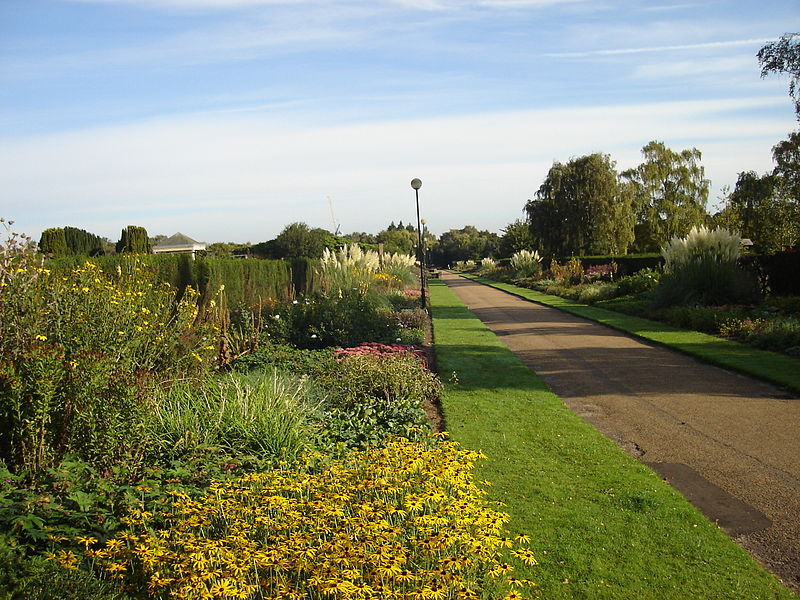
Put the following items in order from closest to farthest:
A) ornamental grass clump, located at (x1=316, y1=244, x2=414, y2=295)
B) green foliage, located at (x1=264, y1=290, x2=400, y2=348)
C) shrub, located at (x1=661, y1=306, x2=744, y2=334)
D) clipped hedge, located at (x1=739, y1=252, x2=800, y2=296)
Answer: green foliage, located at (x1=264, y1=290, x2=400, y2=348) → shrub, located at (x1=661, y1=306, x2=744, y2=334) → ornamental grass clump, located at (x1=316, y1=244, x2=414, y2=295) → clipped hedge, located at (x1=739, y1=252, x2=800, y2=296)

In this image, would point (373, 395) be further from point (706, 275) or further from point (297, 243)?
point (297, 243)

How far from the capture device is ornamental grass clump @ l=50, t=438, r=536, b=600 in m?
3.10

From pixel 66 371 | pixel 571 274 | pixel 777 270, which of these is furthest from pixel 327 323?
pixel 571 274

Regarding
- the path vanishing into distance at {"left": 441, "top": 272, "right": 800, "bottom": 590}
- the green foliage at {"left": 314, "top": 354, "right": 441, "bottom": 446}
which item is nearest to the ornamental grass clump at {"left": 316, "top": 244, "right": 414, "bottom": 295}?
the path vanishing into distance at {"left": 441, "top": 272, "right": 800, "bottom": 590}

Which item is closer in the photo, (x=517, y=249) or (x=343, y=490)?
(x=343, y=490)

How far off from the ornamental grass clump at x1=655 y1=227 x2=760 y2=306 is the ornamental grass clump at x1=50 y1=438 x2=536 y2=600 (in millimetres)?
16015

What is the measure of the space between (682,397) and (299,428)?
5.86 metres

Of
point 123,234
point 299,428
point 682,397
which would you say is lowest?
point 682,397

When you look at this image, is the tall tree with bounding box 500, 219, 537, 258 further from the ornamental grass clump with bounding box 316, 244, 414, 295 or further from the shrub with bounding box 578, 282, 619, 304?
the ornamental grass clump with bounding box 316, 244, 414, 295

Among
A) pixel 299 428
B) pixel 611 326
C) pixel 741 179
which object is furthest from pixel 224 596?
pixel 741 179

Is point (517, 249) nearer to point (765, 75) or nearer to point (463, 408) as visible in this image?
point (765, 75)

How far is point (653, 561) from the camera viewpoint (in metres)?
4.48

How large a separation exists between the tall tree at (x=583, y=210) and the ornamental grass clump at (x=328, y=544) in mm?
39369

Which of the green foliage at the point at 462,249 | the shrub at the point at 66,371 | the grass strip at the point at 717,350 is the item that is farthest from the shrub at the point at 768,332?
the green foliage at the point at 462,249
